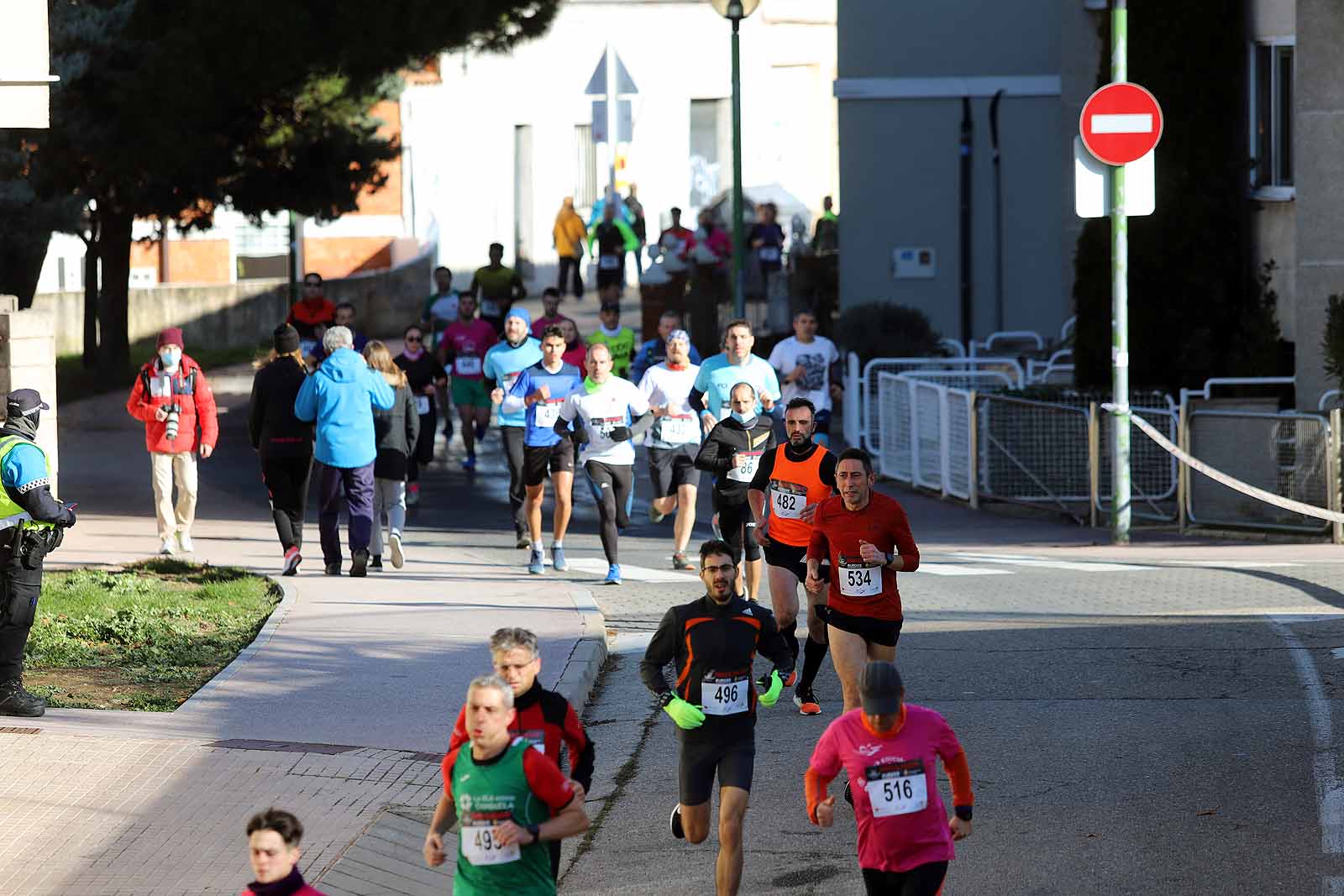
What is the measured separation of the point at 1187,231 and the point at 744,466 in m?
10.2

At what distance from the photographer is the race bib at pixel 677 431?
15.0m

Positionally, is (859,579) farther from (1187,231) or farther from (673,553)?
(1187,231)

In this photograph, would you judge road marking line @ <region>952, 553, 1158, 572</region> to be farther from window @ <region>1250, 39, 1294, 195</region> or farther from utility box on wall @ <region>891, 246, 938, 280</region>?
utility box on wall @ <region>891, 246, 938, 280</region>

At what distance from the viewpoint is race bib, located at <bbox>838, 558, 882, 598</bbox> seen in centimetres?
943

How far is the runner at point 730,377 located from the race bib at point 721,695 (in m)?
6.81

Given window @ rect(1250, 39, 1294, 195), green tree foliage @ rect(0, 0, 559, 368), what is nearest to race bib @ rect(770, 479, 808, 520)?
window @ rect(1250, 39, 1294, 195)

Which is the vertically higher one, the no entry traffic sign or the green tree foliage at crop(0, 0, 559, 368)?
the green tree foliage at crop(0, 0, 559, 368)

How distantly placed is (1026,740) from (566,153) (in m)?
37.7

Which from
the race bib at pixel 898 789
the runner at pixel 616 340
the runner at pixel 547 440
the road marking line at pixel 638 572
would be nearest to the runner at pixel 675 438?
the road marking line at pixel 638 572

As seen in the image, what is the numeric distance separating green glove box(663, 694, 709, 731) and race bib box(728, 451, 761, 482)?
5611mm

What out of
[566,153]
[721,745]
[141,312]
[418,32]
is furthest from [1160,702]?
[566,153]

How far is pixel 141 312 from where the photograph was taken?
36781 mm

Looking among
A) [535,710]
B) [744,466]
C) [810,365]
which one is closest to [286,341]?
[744,466]

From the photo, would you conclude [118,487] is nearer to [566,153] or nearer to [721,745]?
[721,745]
